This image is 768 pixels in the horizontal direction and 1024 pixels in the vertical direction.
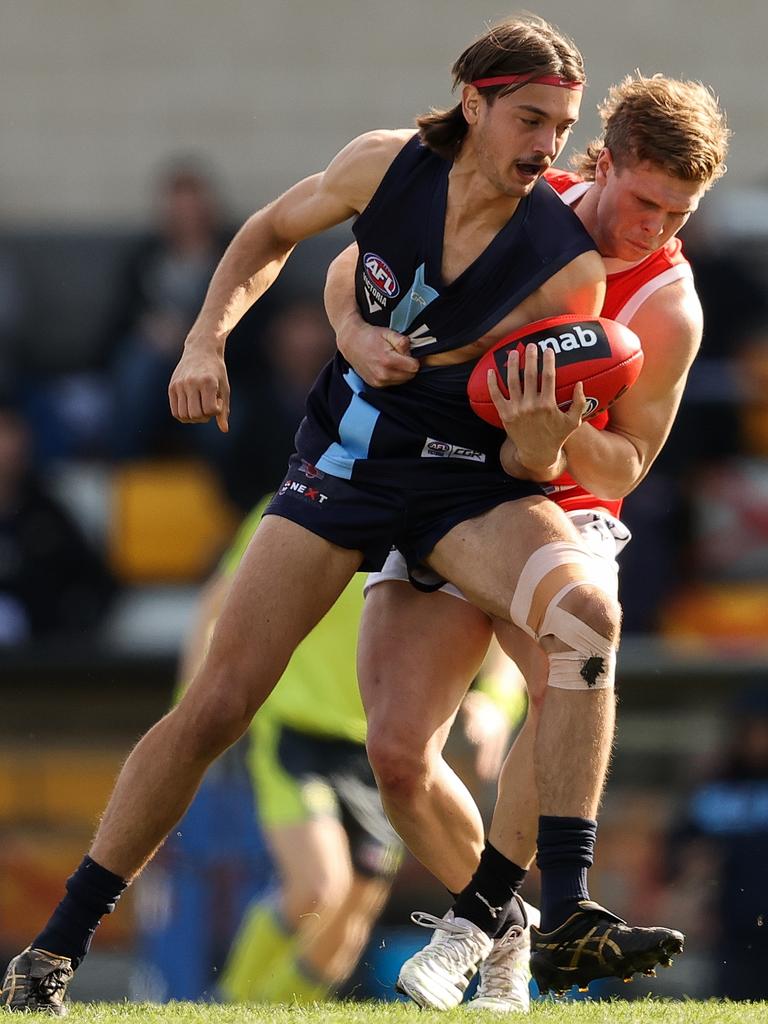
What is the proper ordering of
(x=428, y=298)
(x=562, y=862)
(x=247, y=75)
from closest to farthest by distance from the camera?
(x=562, y=862)
(x=428, y=298)
(x=247, y=75)

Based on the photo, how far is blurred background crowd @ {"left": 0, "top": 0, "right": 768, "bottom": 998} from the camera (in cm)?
791

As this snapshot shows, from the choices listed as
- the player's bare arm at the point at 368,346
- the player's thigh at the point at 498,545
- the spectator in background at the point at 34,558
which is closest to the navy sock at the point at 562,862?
the player's thigh at the point at 498,545

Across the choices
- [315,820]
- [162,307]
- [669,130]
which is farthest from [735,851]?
[162,307]

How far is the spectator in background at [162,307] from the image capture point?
9.84 meters

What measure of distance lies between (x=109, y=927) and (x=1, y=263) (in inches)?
179

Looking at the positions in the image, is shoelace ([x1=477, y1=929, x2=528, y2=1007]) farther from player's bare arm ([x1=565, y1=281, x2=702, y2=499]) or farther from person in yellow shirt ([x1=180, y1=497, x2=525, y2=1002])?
person in yellow shirt ([x1=180, y1=497, x2=525, y2=1002])

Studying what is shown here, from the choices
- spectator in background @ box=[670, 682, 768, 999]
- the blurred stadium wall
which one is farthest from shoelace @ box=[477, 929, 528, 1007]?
the blurred stadium wall

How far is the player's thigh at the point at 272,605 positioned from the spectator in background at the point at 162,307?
226 inches

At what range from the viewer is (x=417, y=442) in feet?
13.7

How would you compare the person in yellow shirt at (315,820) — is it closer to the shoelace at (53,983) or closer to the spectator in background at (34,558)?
the shoelace at (53,983)

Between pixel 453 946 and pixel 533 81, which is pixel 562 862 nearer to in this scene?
pixel 453 946

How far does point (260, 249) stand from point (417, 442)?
2.34 ft

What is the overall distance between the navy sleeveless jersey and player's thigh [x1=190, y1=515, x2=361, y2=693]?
209 mm

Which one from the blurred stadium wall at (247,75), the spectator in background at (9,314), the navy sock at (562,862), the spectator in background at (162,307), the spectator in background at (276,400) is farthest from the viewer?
the blurred stadium wall at (247,75)
